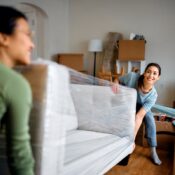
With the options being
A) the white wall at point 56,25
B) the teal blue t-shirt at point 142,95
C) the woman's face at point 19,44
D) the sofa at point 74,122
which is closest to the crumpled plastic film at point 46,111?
the sofa at point 74,122

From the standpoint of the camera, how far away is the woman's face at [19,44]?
75 centimetres

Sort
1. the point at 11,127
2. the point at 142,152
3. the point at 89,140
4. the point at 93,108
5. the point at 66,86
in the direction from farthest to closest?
the point at 142,152 → the point at 93,108 → the point at 89,140 → the point at 66,86 → the point at 11,127

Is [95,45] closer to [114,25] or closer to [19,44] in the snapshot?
[114,25]

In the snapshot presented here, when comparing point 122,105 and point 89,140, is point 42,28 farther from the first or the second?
point 89,140

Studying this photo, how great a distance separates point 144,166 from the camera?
8.49ft

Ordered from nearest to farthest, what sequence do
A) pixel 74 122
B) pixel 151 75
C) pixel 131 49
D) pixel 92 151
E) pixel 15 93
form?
pixel 15 93 < pixel 92 151 < pixel 74 122 < pixel 151 75 < pixel 131 49

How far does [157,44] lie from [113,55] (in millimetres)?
797

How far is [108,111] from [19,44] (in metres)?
1.50

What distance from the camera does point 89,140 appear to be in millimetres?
1808

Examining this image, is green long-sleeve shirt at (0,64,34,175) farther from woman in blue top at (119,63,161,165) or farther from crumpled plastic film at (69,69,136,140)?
woman in blue top at (119,63,161,165)

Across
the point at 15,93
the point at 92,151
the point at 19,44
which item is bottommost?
the point at 92,151

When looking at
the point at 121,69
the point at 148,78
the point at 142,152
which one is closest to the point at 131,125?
the point at 148,78

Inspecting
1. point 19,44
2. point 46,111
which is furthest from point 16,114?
point 46,111

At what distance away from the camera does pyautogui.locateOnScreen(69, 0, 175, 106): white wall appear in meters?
4.70
